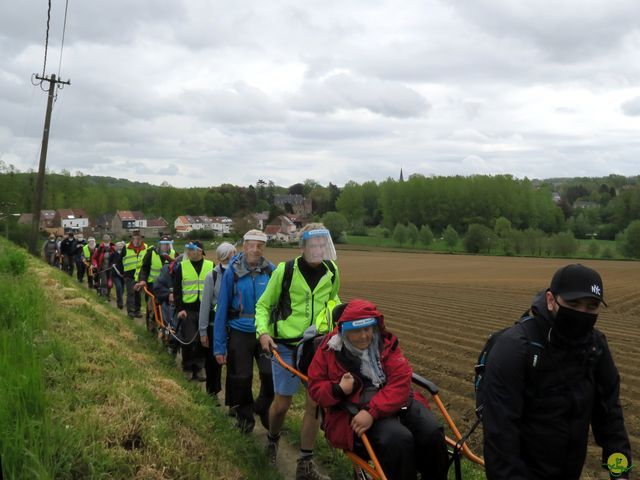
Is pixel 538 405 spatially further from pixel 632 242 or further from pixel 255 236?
pixel 632 242

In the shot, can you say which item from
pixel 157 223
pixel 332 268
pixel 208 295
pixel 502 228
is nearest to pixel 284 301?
pixel 332 268

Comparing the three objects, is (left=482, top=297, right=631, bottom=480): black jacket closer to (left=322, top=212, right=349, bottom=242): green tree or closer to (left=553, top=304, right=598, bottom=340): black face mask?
(left=553, top=304, right=598, bottom=340): black face mask

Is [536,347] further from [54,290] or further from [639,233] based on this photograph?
[639,233]

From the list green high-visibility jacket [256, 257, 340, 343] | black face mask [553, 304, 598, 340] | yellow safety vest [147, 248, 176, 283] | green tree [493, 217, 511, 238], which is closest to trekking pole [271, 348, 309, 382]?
green high-visibility jacket [256, 257, 340, 343]

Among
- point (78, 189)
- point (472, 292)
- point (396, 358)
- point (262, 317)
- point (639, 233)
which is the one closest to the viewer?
point (396, 358)

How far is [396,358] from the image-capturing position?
377 cm

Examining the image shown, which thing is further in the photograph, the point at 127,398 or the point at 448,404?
the point at 448,404

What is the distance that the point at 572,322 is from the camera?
275 cm

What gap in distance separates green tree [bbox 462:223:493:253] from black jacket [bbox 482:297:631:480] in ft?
250

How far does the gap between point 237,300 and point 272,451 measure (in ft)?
4.77

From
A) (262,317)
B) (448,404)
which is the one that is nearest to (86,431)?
(262,317)

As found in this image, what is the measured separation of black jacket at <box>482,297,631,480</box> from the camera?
2.77 meters

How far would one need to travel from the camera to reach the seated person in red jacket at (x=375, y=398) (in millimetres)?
3438

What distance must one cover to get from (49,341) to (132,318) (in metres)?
8.03
